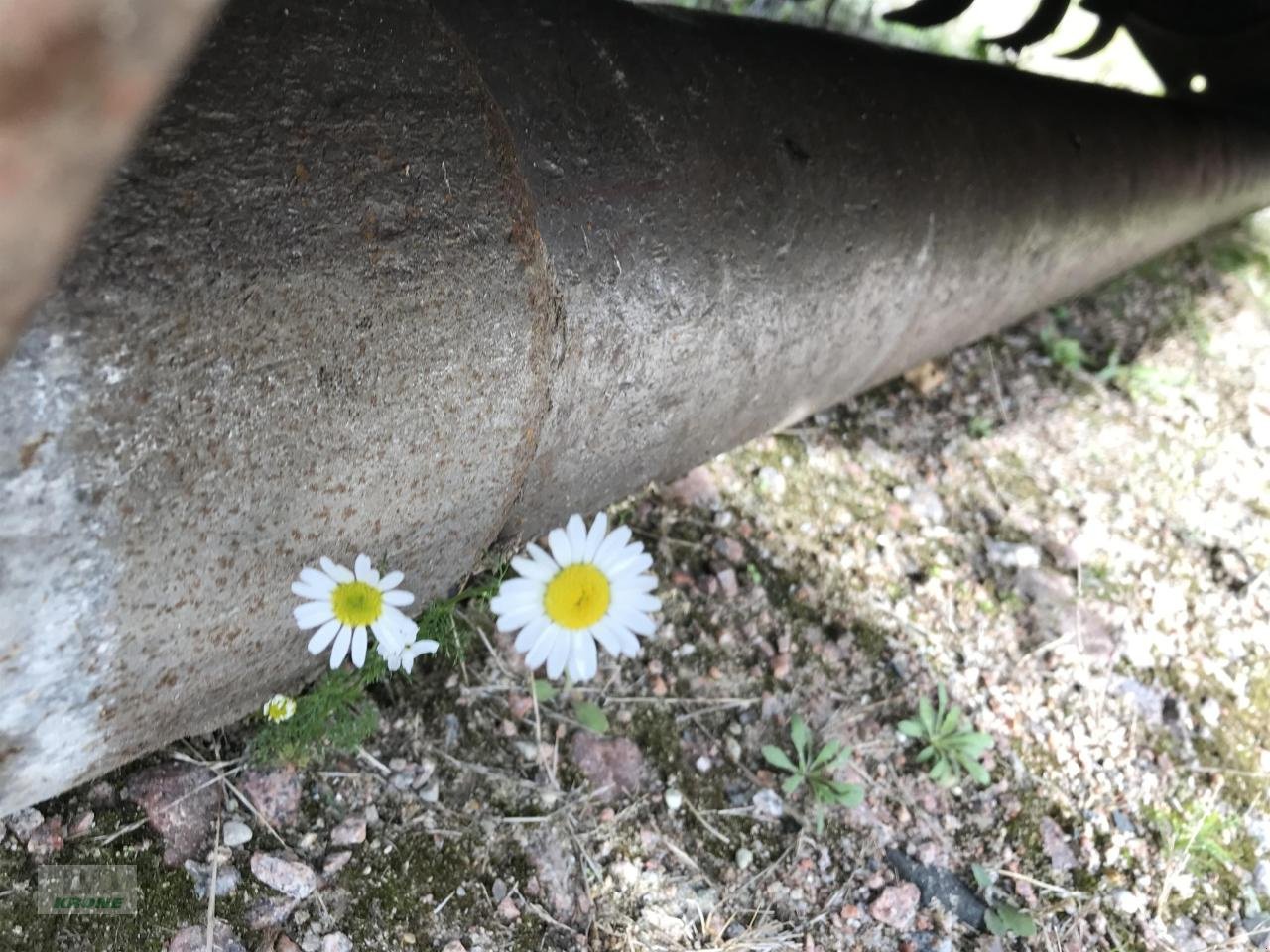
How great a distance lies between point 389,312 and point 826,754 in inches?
55.5

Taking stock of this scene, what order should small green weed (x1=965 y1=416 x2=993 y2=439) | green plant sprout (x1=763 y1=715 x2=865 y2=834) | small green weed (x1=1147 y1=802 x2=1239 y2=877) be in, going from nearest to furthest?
green plant sprout (x1=763 y1=715 x2=865 y2=834) → small green weed (x1=1147 y1=802 x2=1239 y2=877) → small green weed (x1=965 y1=416 x2=993 y2=439)

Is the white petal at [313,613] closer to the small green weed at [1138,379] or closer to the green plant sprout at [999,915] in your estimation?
the green plant sprout at [999,915]

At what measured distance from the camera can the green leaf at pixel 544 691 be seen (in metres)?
1.90

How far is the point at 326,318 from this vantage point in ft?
3.43

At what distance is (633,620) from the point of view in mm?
1340

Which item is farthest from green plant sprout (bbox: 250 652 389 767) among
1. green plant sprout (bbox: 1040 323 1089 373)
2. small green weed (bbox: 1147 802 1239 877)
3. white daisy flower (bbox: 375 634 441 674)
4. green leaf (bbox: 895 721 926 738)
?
green plant sprout (bbox: 1040 323 1089 373)

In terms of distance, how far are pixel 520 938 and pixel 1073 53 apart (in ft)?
10.1

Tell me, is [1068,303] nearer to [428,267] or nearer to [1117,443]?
[1117,443]

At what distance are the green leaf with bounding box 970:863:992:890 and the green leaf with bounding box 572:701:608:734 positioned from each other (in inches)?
32.9

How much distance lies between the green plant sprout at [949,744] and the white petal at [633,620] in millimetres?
1101

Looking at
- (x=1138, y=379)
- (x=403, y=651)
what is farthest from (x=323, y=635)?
(x=1138, y=379)

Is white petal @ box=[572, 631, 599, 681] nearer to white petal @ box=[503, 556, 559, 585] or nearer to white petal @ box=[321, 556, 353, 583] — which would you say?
white petal @ box=[503, 556, 559, 585]

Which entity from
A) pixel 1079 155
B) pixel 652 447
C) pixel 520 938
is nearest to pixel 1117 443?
pixel 1079 155

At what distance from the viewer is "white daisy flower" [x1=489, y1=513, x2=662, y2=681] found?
132 centimetres
